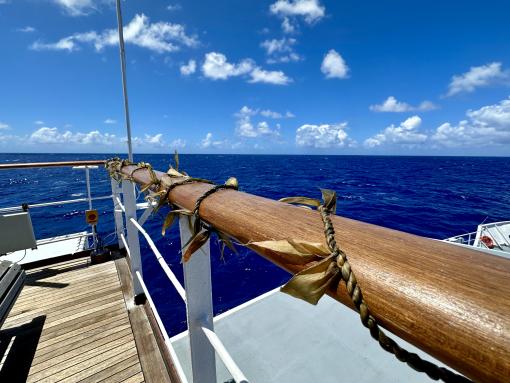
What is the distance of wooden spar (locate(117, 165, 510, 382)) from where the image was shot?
8.5 inches

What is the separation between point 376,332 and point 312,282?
0.27ft

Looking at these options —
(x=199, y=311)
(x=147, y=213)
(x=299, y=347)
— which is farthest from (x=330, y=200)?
(x=299, y=347)

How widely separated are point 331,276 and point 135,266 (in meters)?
2.54

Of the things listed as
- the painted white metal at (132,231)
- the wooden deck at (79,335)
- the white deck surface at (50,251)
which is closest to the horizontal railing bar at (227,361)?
the wooden deck at (79,335)

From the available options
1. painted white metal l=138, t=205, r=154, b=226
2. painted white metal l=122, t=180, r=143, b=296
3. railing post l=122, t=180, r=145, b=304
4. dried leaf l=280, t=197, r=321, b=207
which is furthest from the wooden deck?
dried leaf l=280, t=197, r=321, b=207

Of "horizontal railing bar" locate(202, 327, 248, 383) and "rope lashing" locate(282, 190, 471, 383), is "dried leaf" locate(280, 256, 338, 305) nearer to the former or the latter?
"rope lashing" locate(282, 190, 471, 383)

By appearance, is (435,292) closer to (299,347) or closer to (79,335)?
(79,335)

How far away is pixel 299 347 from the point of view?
3.13 m

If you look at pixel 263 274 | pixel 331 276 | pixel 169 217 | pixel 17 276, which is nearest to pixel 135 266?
pixel 17 276

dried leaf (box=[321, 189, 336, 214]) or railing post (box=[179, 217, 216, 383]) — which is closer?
dried leaf (box=[321, 189, 336, 214])

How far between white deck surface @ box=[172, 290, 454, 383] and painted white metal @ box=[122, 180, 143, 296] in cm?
116

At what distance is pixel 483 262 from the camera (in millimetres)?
298

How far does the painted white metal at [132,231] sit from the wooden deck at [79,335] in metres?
0.39

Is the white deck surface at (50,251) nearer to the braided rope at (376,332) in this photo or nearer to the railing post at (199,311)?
the railing post at (199,311)
